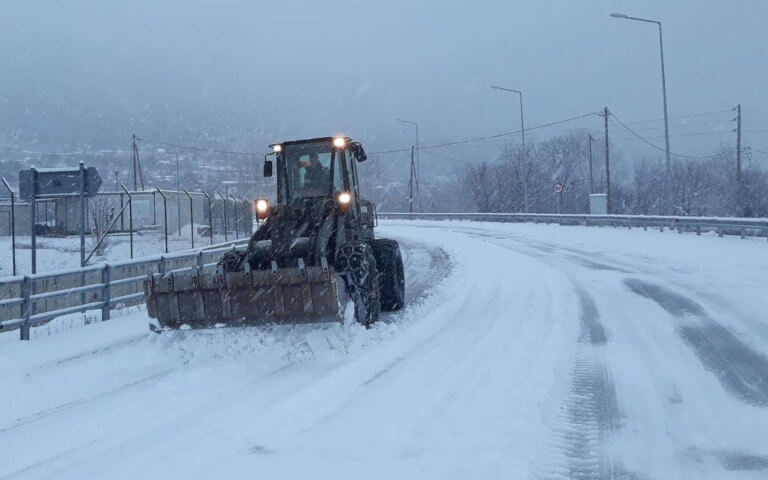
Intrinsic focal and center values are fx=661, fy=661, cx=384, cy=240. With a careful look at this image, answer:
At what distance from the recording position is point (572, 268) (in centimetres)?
1634

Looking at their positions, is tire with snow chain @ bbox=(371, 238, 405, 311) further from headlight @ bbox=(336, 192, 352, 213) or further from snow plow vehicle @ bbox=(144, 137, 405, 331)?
headlight @ bbox=(336, 192, 352, 213)

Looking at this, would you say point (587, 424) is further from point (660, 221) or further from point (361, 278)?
point (660, 221)

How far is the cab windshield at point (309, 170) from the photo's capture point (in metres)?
10.1

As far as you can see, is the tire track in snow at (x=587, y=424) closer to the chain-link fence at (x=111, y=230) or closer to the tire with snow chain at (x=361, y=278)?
the tire with snow chain at (x=361, y=278)

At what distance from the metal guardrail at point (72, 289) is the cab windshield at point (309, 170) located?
11.0 ft

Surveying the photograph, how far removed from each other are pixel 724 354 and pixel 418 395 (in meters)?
3.68

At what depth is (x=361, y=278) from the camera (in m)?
8.69

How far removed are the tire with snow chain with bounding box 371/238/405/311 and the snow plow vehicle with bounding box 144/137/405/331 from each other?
0.02 metres

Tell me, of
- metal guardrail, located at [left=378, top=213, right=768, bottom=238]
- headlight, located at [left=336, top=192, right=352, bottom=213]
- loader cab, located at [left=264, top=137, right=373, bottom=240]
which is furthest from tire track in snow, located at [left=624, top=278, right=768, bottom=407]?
metal guardrail, located at [left=378, top=213, right=768, bottom=238]

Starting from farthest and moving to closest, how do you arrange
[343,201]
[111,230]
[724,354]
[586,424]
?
[111,230]
[343,201]
[724,354]
[586,424]

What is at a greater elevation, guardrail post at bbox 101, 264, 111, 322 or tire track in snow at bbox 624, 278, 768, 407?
guardrail post at bbox 101, 264, 111, 322

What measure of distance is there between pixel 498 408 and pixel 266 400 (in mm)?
2145

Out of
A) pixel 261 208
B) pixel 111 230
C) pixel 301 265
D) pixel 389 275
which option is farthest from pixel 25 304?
pixel 111 230

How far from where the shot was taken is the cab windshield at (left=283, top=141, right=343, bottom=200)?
33.2ft
